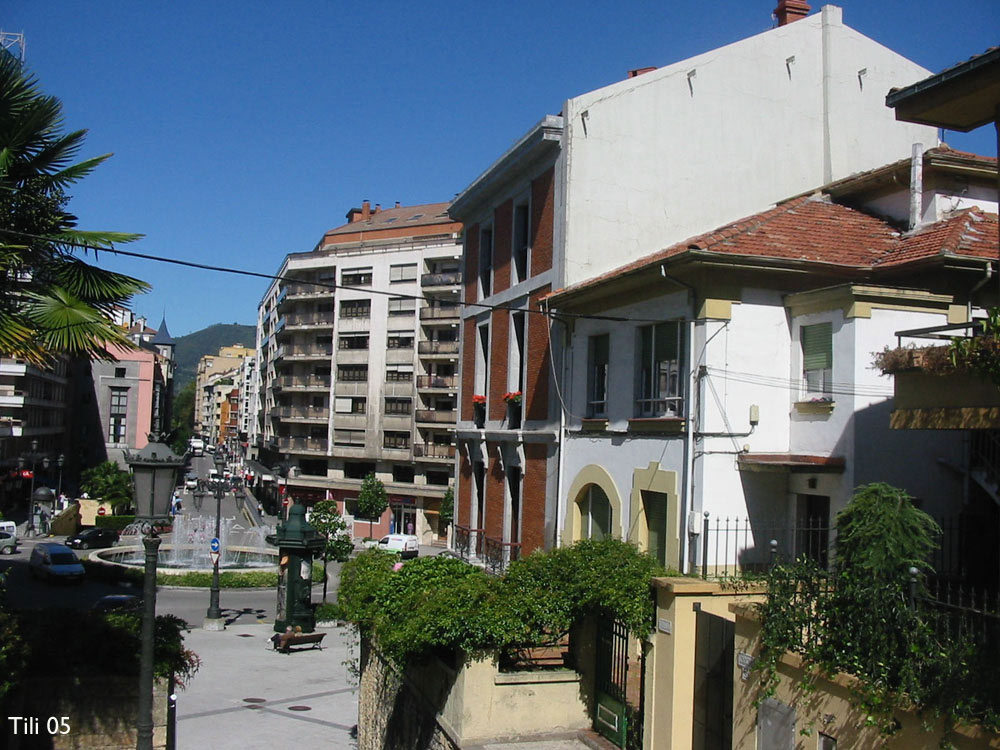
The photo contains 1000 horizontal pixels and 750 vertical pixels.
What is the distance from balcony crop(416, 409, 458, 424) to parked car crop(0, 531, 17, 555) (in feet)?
76.5

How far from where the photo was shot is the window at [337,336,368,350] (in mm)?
64062

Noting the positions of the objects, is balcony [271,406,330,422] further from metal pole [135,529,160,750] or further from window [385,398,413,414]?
metal pole [135,529,160,750]

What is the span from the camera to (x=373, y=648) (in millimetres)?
15922

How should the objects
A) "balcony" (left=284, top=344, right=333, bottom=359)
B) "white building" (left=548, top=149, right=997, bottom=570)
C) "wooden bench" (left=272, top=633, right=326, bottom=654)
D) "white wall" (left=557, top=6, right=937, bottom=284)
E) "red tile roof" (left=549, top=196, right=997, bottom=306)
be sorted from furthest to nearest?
"balcony" (left=284, top=344, right=333, bottom=359) < "wooden bench" (left=272, top=633, right=326, bottom=654) < "white wall" (left=557, top=6, right=937, bottom=284) < "red tile roof" (left=549, top=196, right=997, bottom=306) < "white building" (left=548, top=149, right=997, bottom=570)

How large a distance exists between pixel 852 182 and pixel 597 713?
9511 millimetres

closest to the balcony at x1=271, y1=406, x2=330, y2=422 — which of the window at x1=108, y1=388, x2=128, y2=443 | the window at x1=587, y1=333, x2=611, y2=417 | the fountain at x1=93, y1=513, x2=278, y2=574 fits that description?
the fountain at x1=93, y1=513, x2=278, y2=574

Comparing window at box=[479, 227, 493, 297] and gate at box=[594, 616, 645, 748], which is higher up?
window at box=[479, 227, 493, 297]

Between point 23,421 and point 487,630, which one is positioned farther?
point 23,421

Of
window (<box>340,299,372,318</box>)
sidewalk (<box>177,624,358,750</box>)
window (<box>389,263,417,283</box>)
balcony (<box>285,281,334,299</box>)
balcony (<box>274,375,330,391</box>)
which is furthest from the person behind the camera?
balcony (<box>274,375,330,391</box>)

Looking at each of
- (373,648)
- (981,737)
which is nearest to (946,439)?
(981,737)

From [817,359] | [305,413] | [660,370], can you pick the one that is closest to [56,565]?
[660,370]

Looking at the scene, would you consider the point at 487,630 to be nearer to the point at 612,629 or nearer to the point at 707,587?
the point at 612,629

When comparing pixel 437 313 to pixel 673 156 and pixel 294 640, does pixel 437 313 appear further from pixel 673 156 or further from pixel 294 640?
pixel 673 156

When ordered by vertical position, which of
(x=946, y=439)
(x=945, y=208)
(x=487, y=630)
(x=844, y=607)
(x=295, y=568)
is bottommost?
(x=295, y=568)
